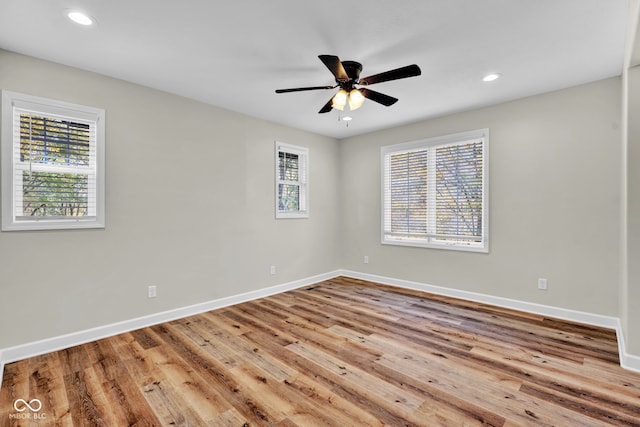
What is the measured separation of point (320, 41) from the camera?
2.44 meters

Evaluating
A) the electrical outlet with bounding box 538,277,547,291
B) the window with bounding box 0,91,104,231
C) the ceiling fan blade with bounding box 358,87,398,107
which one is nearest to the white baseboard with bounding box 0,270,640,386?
the electrical outlet with bounding box 538,277,547,291

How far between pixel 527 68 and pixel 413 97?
1.14 m

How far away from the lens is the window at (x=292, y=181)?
4750mm

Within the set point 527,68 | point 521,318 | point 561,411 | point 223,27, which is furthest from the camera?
point 521,318

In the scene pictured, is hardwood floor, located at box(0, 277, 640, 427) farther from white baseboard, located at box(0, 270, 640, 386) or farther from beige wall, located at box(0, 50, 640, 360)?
beige wall, located at box(0, 50, 640, 360)

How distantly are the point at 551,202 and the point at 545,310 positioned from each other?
1283 mm

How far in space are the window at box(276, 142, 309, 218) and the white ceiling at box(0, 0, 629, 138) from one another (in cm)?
142

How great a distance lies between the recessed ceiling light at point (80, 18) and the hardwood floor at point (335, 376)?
2.66 meters

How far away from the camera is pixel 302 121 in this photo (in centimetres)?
460

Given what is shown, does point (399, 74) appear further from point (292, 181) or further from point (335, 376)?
point (292, 181)

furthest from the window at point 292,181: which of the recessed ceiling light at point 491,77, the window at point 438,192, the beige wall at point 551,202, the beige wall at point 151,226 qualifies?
the recessed ceiling light at point 491,77

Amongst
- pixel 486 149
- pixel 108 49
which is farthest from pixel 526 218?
pixel 108 49

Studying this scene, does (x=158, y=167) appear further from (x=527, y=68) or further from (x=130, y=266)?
(x=527, y=68)

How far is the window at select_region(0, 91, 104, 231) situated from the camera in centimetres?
256
